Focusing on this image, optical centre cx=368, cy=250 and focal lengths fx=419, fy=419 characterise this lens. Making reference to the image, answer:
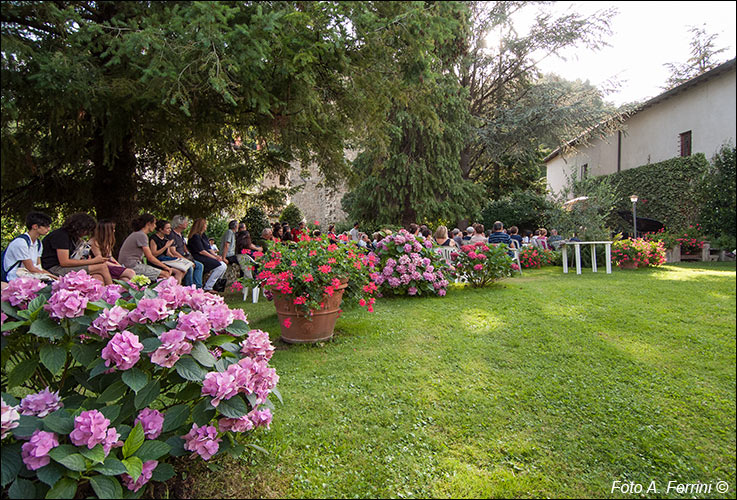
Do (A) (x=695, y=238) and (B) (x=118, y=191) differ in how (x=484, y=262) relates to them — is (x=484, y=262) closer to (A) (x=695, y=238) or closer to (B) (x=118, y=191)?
(A) (x=695, y=238)

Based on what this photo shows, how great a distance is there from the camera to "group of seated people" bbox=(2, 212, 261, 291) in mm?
3289

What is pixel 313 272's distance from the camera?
4250mm

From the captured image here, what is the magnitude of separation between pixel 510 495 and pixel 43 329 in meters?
2.12

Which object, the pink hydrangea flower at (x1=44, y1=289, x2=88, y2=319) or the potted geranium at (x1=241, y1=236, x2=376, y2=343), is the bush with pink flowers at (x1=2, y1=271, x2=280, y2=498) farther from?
the potted geranium at (x1=241, y1=236, x2=376, y2=343)

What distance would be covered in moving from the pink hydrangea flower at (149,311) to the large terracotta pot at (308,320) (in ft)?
7.92

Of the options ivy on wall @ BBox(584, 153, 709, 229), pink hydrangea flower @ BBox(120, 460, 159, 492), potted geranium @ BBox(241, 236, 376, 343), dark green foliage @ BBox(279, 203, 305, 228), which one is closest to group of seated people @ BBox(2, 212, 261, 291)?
pink hydrangea flower @ BBox(120, 460, 159, 492)

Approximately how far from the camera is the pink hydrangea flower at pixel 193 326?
179cm

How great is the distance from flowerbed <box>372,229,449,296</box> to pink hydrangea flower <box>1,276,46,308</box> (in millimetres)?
4972

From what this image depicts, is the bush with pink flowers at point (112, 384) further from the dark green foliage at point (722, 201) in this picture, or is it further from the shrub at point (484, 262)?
the shrub at point (484, 262)

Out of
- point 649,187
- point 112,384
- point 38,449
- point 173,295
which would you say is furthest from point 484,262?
point 649,187

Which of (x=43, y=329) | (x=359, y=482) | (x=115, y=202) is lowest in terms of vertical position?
(x=359, y=482)

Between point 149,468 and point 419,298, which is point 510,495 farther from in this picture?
point 419,298

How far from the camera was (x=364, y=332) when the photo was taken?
15.6 feet

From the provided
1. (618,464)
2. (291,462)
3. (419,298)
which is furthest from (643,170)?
(291,462)
